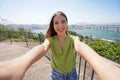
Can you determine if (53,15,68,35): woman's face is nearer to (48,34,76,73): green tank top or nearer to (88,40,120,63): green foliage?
(48,34,76,73): green tank top

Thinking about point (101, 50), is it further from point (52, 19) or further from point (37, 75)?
point (52, 19)

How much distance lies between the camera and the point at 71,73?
2398 millimetres

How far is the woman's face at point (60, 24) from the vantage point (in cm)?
236

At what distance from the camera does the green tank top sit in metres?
2.36

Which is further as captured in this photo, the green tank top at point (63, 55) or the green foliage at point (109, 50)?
the green foliage at point (109, 50)

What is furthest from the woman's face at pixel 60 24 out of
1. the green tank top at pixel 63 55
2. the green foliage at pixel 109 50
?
the green foliage at pixel 109 50

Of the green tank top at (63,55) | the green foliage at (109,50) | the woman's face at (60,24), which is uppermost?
the woman's face at (60,24)

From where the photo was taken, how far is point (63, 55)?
92.8 inches

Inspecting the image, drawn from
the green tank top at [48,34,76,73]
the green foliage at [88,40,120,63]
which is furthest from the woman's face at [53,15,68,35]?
the green foliage at [88,40,120,63]

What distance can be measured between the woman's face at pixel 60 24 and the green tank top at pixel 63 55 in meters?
0.12

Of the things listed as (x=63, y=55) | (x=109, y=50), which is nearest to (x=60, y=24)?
(x=63, y=55)

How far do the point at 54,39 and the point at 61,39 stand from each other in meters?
0.10

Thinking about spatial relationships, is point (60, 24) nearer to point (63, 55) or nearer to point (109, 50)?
point (63, 55)

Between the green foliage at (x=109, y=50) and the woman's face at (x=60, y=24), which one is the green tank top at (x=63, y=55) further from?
the green foliage at (x=109, y=50)
